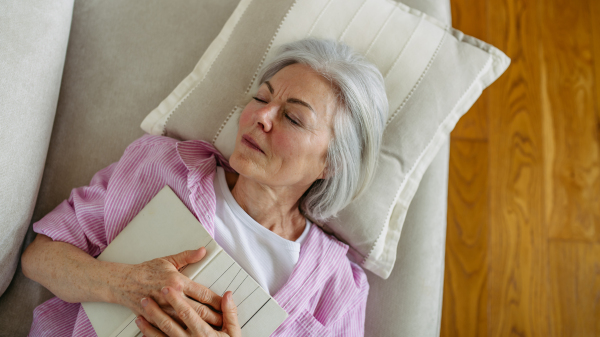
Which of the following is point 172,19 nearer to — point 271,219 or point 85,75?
point 85,75

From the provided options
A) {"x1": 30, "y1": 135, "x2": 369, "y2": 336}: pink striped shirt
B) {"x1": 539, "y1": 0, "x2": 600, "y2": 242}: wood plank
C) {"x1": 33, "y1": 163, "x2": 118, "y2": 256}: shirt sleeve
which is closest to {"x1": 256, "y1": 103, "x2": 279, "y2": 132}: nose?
{"x1": 30, "y1": 135, "x2": 369, "y2": 336}: pink striped shirt

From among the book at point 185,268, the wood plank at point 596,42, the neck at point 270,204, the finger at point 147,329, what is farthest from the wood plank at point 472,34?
the finger at point 147,329

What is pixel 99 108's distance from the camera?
4.23ft

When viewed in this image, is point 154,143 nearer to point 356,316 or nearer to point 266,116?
point 266,116

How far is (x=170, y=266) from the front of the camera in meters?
0.93

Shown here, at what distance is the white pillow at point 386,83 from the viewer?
47.2 inches

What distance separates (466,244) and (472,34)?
3.76ft

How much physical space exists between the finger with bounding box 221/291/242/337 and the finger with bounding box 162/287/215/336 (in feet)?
0.17

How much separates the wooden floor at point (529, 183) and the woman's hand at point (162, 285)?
1.23m

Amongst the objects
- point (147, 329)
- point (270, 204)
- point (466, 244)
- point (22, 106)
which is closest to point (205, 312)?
point (147, 329)

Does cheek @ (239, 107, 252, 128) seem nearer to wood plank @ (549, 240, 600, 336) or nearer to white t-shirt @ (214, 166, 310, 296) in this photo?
white t-shirt @ (214, 166, 310, 296)

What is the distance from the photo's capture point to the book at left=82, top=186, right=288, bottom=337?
0.96 m

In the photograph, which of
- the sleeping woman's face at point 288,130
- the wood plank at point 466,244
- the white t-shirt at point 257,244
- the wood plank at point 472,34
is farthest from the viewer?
the wood plank at point 472,34

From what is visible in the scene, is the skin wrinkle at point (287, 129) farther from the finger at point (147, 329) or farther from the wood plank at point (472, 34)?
the wood plank at point (472, 34)
